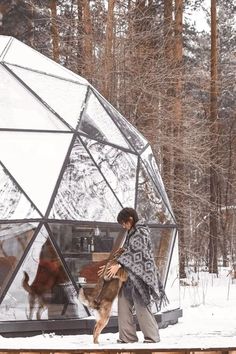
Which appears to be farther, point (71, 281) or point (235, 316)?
point (235, 316)

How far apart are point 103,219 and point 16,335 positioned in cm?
196

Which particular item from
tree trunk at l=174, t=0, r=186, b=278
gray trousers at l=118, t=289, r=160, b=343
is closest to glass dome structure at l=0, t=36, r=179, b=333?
gray trousers at l=118, t=289, r=160, b=343

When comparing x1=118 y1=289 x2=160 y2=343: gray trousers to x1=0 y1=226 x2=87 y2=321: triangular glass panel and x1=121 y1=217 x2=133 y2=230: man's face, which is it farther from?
x1=0 y1=226 x2=87 y2=321: triangular glass panel

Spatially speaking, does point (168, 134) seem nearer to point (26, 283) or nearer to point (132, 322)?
point (26, 283)

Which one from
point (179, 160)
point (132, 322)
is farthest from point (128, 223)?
point (179, 160)

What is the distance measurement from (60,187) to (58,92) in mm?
1887

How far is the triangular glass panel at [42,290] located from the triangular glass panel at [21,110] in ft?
5.39

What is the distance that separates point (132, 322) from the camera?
7328 millimetres

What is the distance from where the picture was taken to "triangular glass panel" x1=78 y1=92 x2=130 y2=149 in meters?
10.2

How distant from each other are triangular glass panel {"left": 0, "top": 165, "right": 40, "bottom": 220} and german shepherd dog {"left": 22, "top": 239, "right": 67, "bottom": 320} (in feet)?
1.46

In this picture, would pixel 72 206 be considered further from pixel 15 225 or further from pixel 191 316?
pixel 191 316

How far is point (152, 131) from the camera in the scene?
17.8 meters

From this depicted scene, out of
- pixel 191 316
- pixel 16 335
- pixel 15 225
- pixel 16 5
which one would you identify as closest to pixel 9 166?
pixel 15 225

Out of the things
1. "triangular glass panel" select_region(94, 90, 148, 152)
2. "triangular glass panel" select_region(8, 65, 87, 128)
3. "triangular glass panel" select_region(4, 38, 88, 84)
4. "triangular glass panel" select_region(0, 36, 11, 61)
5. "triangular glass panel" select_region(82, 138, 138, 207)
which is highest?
"triangular glass panel" select_region(0, 36, 11, 61)
